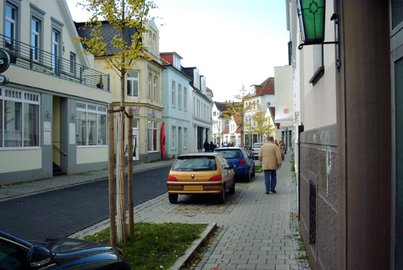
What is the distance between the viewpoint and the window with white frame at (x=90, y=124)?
988 inches

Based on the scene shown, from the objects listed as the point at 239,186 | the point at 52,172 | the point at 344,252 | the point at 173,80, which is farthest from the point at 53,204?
the point at 173,80

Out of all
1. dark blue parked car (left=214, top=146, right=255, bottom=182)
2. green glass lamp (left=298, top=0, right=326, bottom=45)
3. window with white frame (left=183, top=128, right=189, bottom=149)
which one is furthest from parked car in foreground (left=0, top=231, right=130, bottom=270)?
window with white frame (left=183, top=128, right=189, bottom=149)

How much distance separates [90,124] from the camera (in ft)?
86.7

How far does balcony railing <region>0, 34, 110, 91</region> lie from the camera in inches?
733

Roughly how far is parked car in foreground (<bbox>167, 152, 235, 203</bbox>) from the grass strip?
3.57m

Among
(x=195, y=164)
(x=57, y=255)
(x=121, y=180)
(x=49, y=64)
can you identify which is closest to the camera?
(x=57, y=255)

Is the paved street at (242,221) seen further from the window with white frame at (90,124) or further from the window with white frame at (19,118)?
the window with white frame at (90,124)

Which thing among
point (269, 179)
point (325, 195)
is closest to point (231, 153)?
point (269, 179)

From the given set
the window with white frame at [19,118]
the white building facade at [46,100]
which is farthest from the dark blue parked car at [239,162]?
the window with white frame at [19,118]

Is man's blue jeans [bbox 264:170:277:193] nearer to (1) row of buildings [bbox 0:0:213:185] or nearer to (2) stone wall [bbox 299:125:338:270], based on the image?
(1) row of buildings [bbox 0:0:213:185]

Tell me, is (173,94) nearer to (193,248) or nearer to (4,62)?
(4,62)

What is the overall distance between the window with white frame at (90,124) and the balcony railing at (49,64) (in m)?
1.36

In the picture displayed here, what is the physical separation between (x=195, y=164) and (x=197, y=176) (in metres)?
0.45

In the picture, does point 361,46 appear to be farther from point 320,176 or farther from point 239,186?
point 239,186
